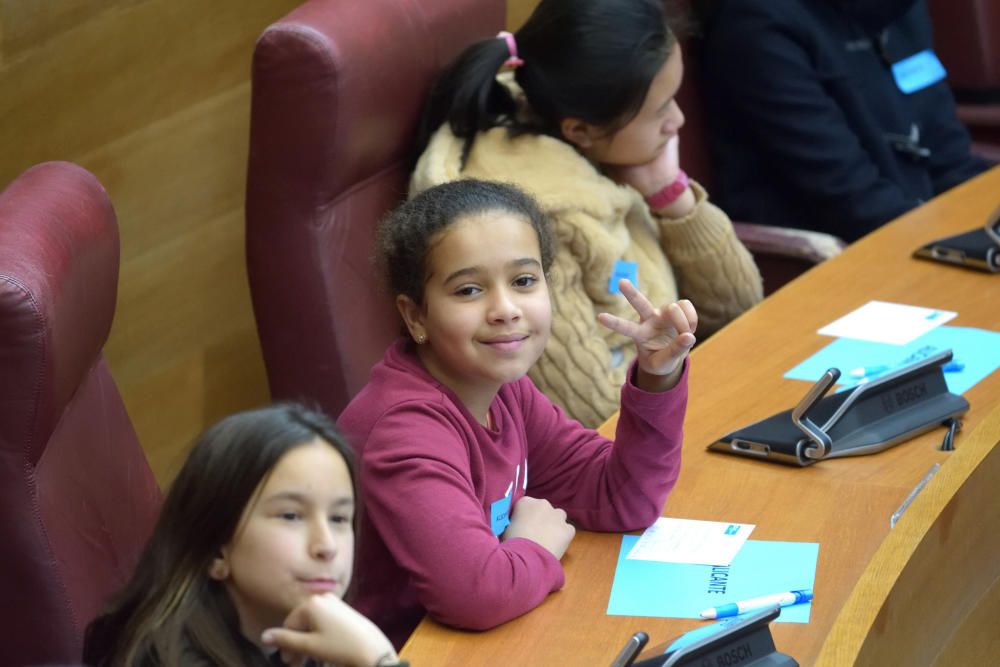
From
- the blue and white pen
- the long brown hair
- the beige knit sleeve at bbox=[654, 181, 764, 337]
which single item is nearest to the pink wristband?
the beige knit sleeve at bbox=[654, 181, 764, 337]

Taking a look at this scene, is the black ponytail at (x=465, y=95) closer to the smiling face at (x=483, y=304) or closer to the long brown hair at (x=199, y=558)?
the smiling face at (x=483, y=304)

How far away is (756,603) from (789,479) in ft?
1.04

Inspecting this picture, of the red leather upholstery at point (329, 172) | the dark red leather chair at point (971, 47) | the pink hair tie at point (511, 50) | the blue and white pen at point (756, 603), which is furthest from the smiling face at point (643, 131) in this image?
the dark red leather chair at point (971, 47)

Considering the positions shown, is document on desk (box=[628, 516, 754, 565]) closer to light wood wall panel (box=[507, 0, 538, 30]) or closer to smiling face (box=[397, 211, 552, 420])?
smiling face (box=[397, 211, 552, 420])

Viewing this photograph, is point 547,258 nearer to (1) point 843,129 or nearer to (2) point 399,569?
(2) point 399,569

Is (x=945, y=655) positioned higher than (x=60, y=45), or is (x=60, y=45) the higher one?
(x=60, y=45)

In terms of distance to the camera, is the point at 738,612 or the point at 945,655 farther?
the point at 945,655

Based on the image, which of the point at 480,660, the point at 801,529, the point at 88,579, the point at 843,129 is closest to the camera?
the point at 480,660

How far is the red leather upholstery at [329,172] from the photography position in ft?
6.68

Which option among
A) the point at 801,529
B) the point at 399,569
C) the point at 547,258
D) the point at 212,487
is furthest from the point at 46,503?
the point at 801,529

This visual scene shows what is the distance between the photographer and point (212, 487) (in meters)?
1.29

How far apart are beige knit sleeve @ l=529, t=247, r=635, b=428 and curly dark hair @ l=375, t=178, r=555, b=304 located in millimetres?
474

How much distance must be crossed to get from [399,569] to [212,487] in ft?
1.21

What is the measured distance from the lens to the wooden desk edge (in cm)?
131
